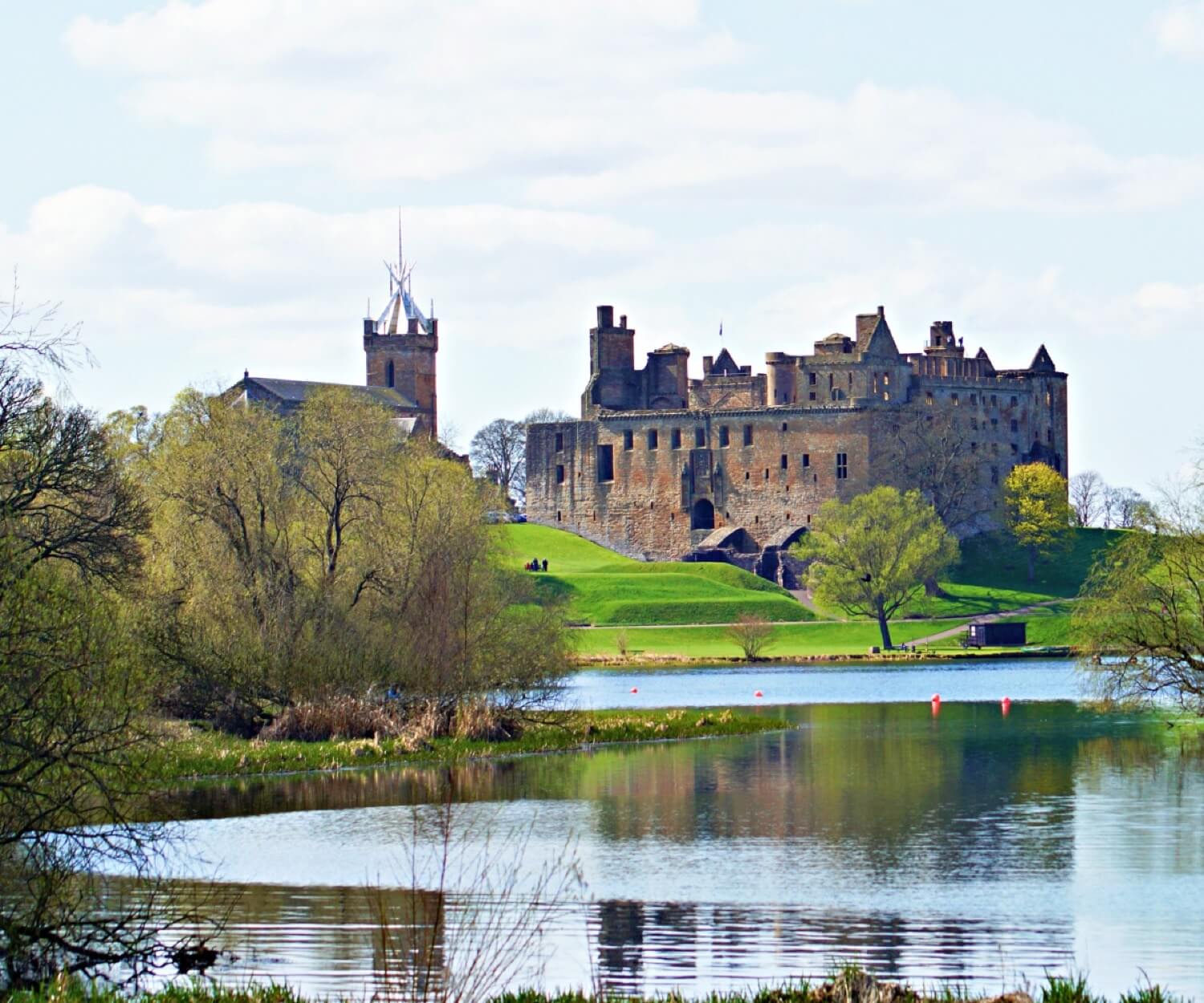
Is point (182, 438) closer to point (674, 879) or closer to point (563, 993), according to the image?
point (674, 879)

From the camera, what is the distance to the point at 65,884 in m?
19.1

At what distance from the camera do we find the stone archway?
11197 centimetres

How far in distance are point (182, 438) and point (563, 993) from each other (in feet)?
99.9

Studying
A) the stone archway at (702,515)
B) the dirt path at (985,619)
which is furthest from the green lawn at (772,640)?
the stone archway at (702,515)

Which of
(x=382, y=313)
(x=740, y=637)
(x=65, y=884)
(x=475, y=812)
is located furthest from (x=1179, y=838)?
(x=382, y=313)

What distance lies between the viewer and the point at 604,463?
380ft

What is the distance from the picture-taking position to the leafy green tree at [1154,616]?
119 feet

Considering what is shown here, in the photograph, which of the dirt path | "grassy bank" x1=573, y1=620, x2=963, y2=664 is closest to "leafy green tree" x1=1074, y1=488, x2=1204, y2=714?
"grassy bank" x1=573, y1=620, x2=963, y2=664

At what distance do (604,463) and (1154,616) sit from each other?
262 feet

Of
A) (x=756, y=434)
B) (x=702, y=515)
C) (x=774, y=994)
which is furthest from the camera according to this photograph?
(x=702, y=515)

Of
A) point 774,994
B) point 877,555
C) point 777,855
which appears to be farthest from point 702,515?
A: point 774,994

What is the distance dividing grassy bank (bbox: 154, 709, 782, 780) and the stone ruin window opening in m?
72.7

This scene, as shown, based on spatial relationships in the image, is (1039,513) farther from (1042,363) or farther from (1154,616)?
(1154,616)

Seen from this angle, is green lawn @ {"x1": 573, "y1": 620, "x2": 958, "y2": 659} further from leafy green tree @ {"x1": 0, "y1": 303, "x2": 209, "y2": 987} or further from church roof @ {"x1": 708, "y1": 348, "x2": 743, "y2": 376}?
leafy green tree @ {"x1": 0, "y1": 303, "x2": 209, "y2": 987}
